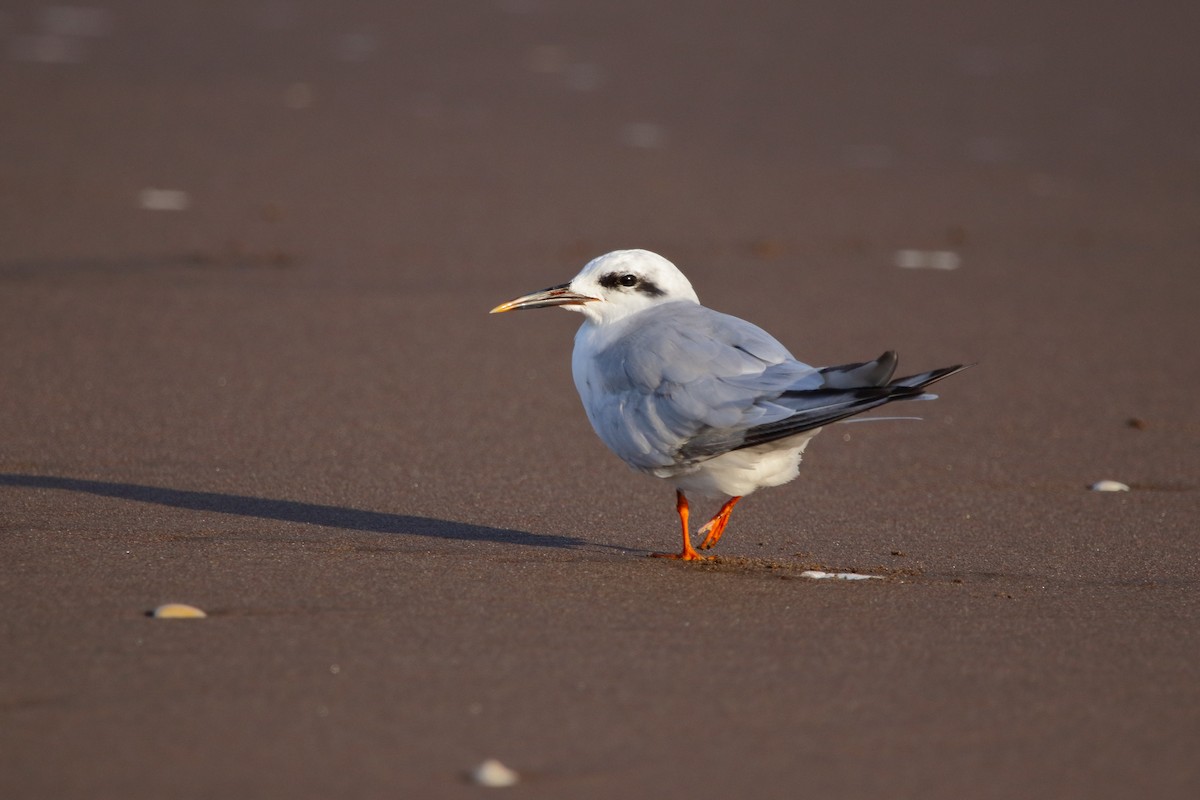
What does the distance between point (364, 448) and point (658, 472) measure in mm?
1488

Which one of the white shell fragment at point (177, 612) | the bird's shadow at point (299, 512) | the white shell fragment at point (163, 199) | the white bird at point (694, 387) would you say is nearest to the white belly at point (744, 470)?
the white bird at point (694, 387)

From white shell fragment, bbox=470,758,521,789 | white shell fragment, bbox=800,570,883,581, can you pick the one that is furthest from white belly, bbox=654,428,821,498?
white shell fragment, bbox=470,758,521,789

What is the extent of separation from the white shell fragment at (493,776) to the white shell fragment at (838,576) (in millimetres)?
1511

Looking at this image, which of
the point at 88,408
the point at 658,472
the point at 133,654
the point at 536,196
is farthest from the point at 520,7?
the point at 133,654

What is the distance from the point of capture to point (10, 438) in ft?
16.8

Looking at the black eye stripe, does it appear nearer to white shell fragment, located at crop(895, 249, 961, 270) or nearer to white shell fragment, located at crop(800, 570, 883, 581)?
white shell fragment, located at crop(800, 570, 883, 581)

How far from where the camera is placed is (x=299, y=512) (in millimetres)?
4523

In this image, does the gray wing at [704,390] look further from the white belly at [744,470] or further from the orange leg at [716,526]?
the orange leg at [716,526]

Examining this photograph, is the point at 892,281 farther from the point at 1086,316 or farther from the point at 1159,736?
the point at 1159,736

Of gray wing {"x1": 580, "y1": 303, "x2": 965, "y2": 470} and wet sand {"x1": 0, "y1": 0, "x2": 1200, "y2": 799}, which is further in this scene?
gray wing {"x1": 580, "y1": 303, "x2": 965, "y2": 470}

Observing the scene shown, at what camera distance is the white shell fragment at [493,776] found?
8.70ft

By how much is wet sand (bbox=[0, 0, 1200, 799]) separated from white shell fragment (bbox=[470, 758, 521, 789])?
4 cm

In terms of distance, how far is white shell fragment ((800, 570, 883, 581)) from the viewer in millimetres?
4008

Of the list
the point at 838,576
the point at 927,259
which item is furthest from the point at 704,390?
the point at 927,259
